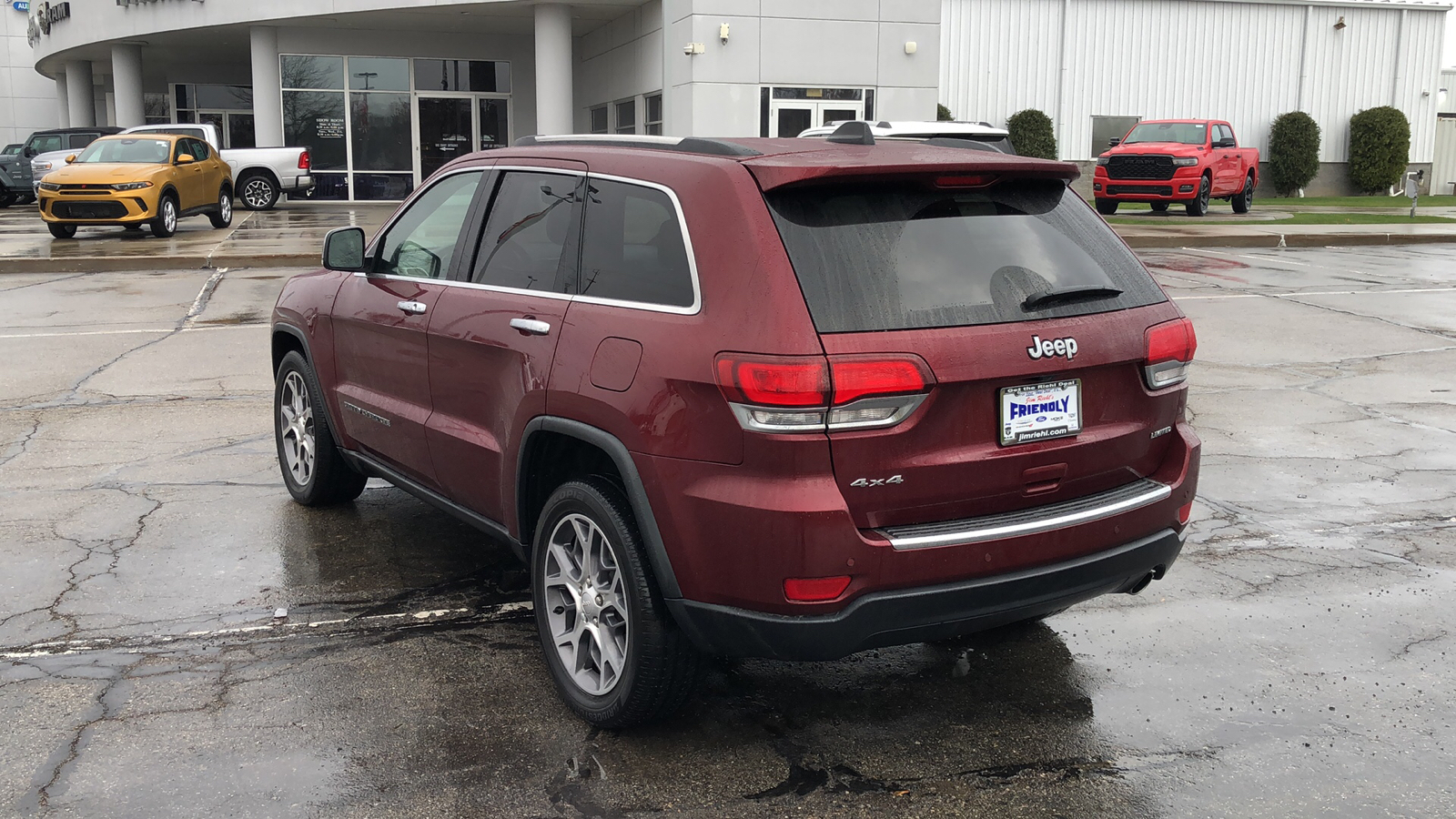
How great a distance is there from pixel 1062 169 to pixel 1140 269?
42cm

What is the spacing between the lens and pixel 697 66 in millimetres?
25922

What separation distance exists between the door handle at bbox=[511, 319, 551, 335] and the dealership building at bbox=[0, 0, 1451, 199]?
22.7 m

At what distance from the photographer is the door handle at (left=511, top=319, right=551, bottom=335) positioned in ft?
12.8

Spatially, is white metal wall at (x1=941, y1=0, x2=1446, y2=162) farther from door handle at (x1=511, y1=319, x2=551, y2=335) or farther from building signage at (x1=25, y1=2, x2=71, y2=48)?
door handle at (x1=511, y1=319, x2=551, y2=335)

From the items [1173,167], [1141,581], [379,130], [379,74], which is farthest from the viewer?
[379,130]

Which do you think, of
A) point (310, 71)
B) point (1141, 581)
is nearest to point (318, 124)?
point (310, 71)

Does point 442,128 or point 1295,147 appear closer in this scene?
point 442,128

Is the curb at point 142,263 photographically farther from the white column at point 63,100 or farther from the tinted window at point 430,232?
the white column at point 63,100

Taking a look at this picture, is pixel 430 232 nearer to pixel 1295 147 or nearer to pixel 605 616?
pixel 605 616

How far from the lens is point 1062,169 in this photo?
3.89m

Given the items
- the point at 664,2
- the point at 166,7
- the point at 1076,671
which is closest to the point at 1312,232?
the point at 664,2

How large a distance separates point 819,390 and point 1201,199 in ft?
87.8

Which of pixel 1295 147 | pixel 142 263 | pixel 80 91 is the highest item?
pixel 80 91

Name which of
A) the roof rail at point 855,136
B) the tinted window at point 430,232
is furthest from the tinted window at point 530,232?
the roof rail at point 855,136
